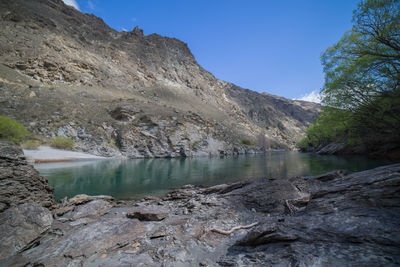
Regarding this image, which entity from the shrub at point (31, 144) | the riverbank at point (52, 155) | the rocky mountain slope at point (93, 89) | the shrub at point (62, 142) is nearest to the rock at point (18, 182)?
the riverbank at point (52, 155)

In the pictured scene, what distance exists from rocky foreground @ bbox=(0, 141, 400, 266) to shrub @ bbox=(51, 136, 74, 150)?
38.6 metres

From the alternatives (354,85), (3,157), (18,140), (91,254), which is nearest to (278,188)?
(91,254)

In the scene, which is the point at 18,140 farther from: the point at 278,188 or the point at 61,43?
the point at 61,43

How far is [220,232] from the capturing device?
5.27m

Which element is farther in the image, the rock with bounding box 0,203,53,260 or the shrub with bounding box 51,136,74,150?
the shrub with bounding box 51,136,74,150

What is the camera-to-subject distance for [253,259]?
11.3 ft

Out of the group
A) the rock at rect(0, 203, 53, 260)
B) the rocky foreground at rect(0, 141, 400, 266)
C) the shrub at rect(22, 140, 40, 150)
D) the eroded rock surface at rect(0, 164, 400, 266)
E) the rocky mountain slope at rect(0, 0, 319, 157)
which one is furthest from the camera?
the rocky mountain slope at rect(0, 0, 319, 157)

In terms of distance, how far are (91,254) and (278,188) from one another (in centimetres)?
785

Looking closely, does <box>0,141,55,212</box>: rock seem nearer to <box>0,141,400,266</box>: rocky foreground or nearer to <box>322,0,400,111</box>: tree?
<box>0,141,400,266</box>: rocky foreground

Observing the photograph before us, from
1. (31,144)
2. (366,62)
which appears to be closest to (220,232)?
(366,62)

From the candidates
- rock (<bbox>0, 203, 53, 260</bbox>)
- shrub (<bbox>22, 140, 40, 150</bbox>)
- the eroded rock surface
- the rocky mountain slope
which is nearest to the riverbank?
shrub (<bbox>22, 140, 40, 150</bbox>)

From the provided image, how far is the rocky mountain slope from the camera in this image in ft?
147

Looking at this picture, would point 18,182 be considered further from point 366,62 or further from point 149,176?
point 366,62

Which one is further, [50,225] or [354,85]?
[354,85]
